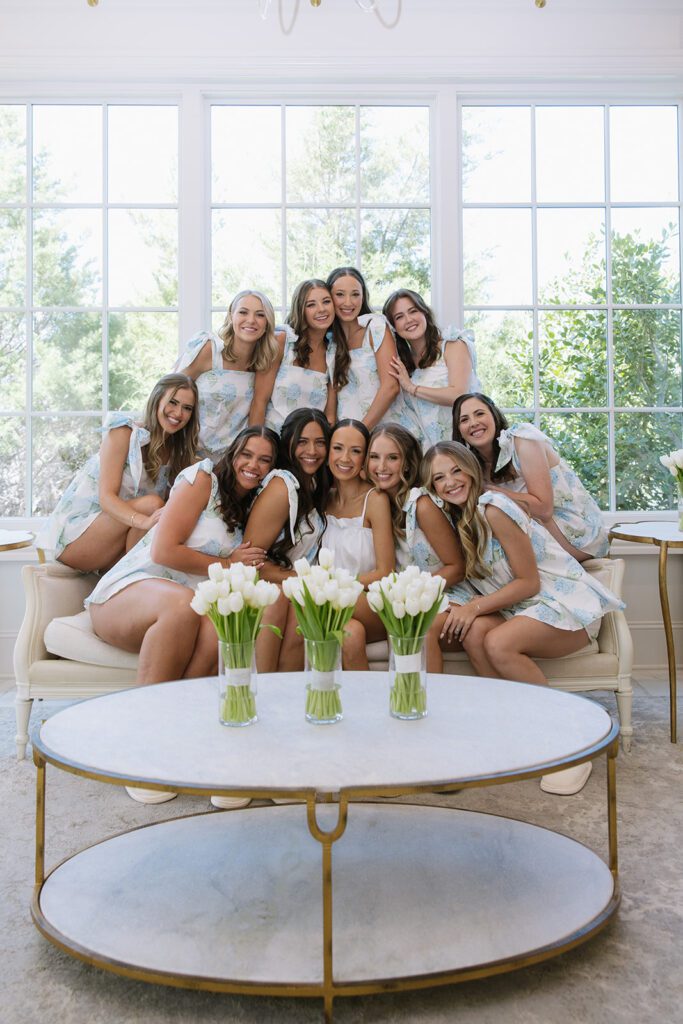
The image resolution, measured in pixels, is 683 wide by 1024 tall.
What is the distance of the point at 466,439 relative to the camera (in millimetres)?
3188

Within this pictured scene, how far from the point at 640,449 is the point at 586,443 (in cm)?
25

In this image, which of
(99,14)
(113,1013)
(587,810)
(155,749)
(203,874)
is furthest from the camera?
(99,14)

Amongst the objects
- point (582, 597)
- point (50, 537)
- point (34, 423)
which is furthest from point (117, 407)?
point (582, 597)

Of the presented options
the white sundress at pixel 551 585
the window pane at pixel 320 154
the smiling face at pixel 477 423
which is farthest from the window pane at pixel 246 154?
the white sundress at pixel 551 585

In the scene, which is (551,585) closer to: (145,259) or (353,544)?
(353,544)

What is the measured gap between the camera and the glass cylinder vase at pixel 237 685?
6.01 ft

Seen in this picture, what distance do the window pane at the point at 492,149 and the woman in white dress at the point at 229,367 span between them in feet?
4.16

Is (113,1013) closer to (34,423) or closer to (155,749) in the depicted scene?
(155,749)

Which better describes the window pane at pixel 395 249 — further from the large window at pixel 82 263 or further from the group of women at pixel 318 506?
the large window at pixel 82 263

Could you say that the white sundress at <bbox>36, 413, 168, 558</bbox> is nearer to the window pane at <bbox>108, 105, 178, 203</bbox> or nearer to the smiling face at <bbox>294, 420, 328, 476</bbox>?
the smiling face at <bbox>294, 420, 328, 476</bbox>

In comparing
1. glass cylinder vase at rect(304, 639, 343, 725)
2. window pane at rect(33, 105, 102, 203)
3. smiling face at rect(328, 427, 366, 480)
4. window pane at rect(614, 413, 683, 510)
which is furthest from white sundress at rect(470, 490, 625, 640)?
window pane at rect(33, 105, 102, 203)

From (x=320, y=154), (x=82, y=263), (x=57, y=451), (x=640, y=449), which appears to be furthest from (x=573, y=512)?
(x=82, y=263)

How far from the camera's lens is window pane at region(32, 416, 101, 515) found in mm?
4039

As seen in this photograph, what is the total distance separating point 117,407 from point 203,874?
104 inches
